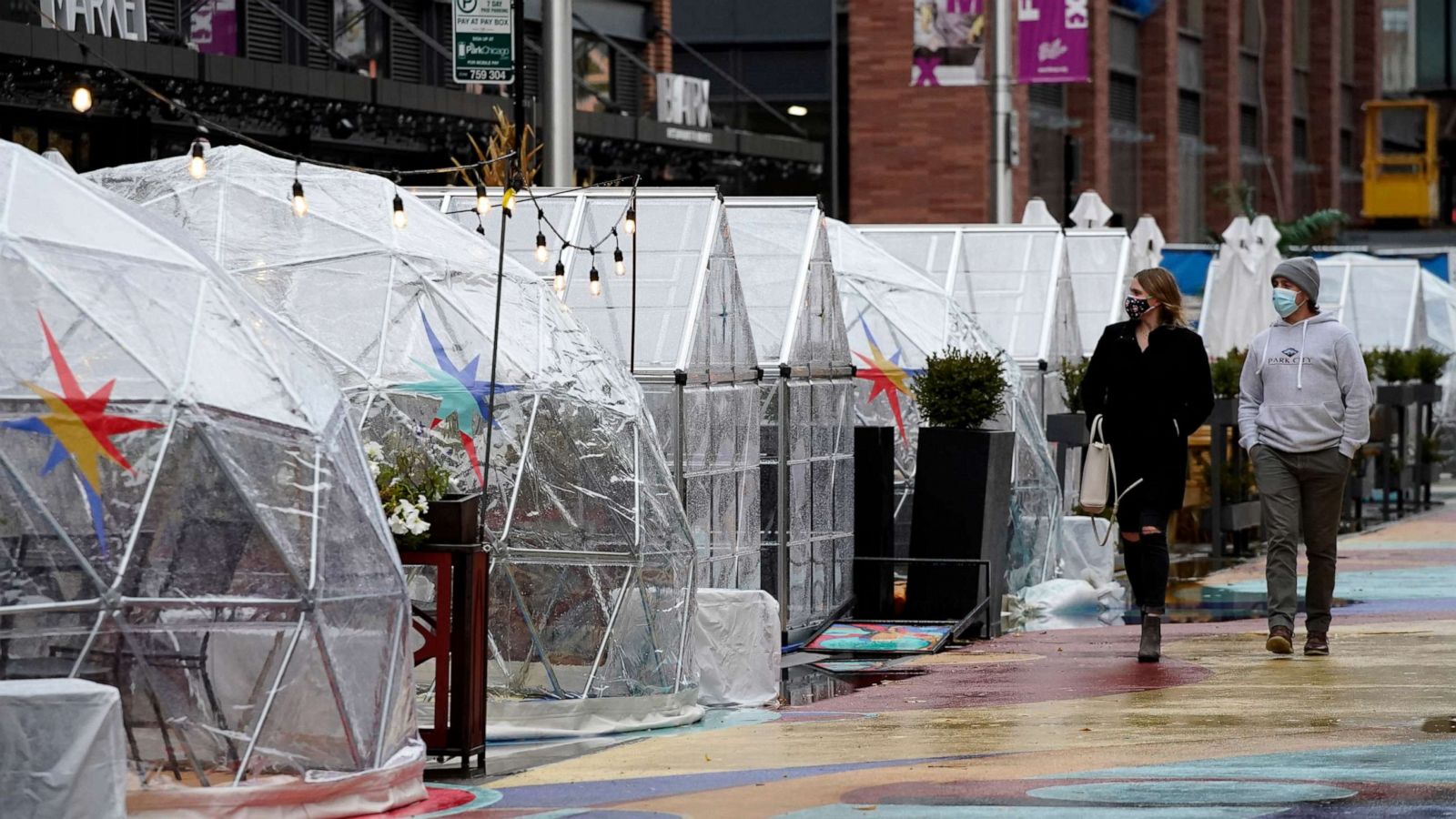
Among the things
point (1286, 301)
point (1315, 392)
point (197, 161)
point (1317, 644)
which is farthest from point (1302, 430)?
point (197, 161)

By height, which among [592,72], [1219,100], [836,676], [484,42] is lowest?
[836,676]

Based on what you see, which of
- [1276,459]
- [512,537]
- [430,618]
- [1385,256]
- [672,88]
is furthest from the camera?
[1385,256]

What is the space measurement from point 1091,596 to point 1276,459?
→ 440 cm

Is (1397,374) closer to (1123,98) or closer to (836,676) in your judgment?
(836,676)

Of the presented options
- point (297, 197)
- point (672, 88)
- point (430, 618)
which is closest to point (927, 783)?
point (430, 618)

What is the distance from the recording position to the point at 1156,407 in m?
12.9

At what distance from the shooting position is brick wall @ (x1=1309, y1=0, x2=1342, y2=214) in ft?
205

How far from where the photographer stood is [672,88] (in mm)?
31672

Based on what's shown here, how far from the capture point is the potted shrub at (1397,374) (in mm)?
25844

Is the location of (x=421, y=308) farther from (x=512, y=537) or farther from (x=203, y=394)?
(x=203, y=394)

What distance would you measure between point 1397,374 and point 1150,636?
48.2ft

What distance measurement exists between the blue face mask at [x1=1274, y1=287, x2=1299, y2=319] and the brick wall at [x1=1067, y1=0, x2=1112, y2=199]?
1261 inches

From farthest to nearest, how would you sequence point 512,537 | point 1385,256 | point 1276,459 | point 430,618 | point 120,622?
point 1385,256, point 1276,459, point 512,537, point 430,618, point 120,622

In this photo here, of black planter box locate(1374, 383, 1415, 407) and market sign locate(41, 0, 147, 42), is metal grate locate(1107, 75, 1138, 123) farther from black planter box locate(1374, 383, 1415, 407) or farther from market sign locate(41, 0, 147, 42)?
market sign locate(41, 0, 147, 42)
